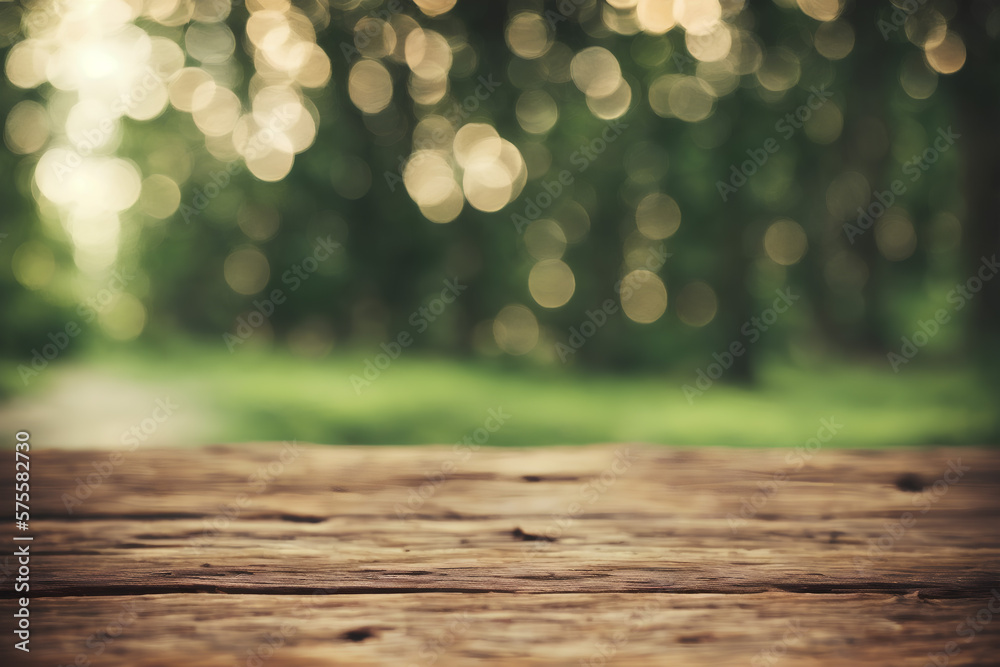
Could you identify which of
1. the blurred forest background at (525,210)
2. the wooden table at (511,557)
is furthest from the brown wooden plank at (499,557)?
the blurred forest background at (525,210)

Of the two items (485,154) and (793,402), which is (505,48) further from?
(793,402)

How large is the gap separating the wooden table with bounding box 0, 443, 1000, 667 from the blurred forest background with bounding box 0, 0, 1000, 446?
4.59m

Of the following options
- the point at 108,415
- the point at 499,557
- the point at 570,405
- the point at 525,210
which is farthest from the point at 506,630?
the point at 525,210

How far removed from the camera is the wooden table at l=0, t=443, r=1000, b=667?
1311 mm

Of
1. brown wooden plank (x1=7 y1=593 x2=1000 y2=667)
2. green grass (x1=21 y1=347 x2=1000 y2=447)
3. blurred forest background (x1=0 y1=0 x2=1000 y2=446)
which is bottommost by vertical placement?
brown wooden plank (x1=7 y1=593 x2=1000 y2=667)

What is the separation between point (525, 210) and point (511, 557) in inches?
400

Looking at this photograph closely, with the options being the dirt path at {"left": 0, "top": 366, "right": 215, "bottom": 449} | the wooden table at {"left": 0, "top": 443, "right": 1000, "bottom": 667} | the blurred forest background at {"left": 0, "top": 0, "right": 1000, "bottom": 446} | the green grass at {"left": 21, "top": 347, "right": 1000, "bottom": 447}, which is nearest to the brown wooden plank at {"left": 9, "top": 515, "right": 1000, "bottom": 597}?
the wooden table at {"left": 0, "top": 443, "right": 1000, "bottom": 667}

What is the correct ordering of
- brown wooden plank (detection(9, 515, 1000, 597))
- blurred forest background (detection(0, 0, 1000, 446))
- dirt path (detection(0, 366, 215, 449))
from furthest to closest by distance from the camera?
blurred forest background (detection(0, 0, 1000, 446))
dirt path (detection(0, 366, 215, 449))
brown wooden plank (detection(9, 515, 1000, 597))

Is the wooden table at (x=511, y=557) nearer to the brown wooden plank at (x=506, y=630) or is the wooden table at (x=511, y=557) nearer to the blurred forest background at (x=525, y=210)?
the brown wooden plank at (x=506, y=630)

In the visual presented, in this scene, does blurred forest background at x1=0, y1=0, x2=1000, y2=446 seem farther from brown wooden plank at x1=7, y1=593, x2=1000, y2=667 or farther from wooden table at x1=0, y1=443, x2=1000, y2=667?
brown wooden plank at x1=7, y1=593, x2=1000, y2=667

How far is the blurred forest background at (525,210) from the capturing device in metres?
7.95

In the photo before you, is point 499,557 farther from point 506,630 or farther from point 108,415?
point 108,415

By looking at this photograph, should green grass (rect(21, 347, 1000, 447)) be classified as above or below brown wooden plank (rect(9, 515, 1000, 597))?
above

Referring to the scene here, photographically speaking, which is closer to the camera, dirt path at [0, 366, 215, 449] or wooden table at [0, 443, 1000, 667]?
wooden table at [0, 443, 1000, 667]
